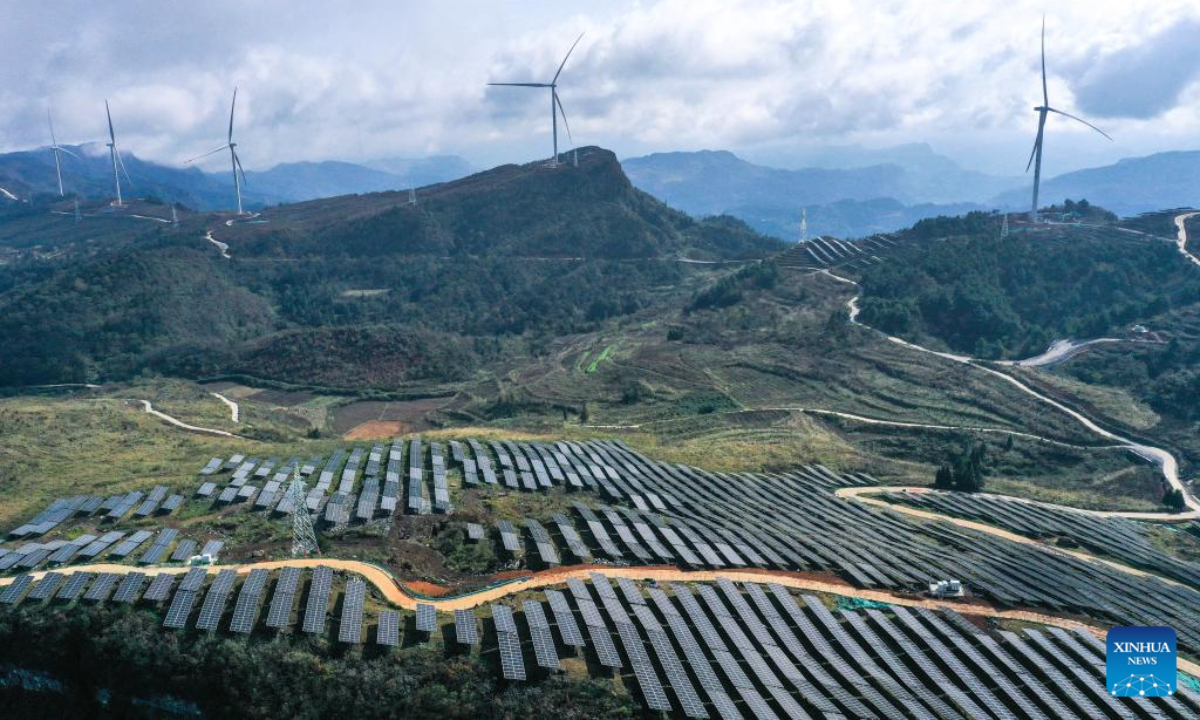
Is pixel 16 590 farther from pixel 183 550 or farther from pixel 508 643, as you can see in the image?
pixel 508 643

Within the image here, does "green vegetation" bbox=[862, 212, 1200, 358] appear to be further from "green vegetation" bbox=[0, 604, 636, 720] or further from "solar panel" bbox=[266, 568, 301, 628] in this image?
"solar panel" bbox=[266, 568, 301, 628]

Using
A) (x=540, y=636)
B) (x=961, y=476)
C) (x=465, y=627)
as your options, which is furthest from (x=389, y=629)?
(x=961, y=476)

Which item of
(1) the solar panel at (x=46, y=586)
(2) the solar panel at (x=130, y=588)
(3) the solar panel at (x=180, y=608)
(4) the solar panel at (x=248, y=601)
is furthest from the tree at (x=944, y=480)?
(1) the solar panel at (x=46, y=586)

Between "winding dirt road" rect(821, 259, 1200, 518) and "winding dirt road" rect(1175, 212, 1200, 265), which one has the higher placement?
"winding dirt road" rect(1175, 212, 1200, 265)

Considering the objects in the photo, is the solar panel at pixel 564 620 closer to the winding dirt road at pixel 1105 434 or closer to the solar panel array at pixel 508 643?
the solar panel array at pixel 508 643

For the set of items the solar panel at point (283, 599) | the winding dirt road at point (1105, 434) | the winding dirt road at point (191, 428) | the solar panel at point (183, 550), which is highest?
the solar panel at point (183, 550)

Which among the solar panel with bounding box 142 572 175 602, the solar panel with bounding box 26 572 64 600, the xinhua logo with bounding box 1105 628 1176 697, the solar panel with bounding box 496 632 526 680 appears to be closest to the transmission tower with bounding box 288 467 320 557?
the solar panel with bounding box 142 572 175 602

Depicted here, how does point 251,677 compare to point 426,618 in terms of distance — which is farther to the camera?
point 426,618
